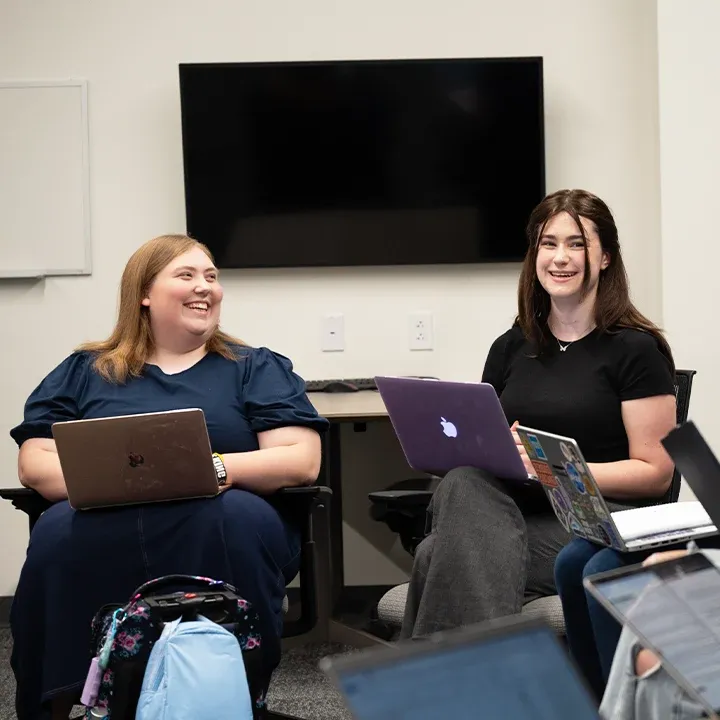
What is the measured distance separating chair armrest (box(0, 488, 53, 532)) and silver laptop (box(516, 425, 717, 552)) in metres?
1.12

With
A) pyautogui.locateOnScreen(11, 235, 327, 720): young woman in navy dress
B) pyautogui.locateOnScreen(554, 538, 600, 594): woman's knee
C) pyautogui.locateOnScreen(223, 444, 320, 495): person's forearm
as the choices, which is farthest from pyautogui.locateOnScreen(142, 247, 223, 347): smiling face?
pyautogui.locateOnScreen(554, 538, 600, 594): woman's knee

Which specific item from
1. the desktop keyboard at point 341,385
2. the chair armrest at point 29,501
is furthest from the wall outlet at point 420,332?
the chair armrest at point 29,501

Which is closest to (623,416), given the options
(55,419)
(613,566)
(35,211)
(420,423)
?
(420,423)

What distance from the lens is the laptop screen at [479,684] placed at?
0.70 m

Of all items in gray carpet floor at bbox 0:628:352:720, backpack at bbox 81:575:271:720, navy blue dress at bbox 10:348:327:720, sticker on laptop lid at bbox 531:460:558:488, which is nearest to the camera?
sticker on laptop lid at bbox 531:460:558:488

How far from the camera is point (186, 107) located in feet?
11.3

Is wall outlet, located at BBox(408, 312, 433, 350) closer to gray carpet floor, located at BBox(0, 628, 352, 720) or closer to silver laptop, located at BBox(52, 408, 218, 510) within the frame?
gray carpet floor, located at BBox(0, 628, 352, 720)

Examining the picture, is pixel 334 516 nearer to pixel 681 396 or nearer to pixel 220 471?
pixel 220 471

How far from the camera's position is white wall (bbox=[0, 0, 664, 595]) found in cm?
352

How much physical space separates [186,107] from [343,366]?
102cm

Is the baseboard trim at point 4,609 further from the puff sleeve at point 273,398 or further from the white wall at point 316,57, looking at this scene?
the puff sleeve at point 273,398

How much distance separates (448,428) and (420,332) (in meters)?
1.48

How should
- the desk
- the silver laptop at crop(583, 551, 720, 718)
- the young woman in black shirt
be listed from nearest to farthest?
the silver laptop at crop(583, 551, 720, 718) → the young woman in black shirt → the desk

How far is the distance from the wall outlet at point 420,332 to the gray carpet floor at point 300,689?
1.04m
